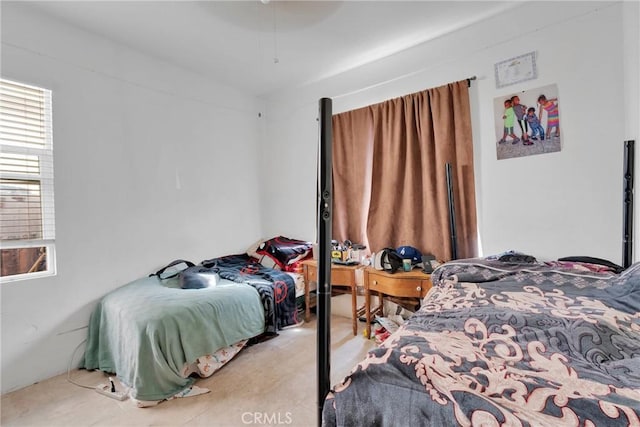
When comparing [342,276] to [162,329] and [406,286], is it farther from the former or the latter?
[162,329]

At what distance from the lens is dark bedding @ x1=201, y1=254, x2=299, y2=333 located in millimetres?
2479

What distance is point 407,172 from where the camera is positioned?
258 cm

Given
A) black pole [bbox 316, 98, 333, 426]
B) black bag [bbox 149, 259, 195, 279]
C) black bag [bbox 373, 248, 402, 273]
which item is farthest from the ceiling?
black bag [bbox 149, 259, 195, 279]

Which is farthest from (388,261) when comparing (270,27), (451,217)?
(270,27)

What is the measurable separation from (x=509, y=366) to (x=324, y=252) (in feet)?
2.02

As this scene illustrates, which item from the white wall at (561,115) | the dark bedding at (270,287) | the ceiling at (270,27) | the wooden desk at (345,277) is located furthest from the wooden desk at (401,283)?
the ceiling at (270,27)

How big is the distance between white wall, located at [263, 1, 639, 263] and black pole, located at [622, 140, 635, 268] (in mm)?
52

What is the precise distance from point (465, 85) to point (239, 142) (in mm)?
2473

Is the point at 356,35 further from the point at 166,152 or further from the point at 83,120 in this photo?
the point at 83,120

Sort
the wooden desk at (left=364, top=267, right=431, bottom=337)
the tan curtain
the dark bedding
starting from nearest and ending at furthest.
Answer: the wooden desk at (left=364, top=267, right=431, bottom=337) < the tan curtain < the dark bedding

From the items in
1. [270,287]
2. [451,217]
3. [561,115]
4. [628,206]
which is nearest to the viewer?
[628,206]

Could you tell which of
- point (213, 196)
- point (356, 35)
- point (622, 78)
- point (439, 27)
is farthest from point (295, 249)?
point (622, 78)

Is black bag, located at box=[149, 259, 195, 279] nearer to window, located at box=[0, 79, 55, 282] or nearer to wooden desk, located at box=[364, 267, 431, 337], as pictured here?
window, located at box=[0, 79, 55, 282]

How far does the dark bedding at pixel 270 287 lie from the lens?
2479 mm
